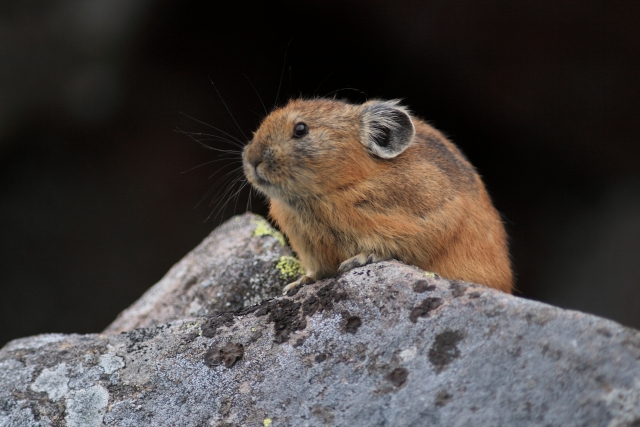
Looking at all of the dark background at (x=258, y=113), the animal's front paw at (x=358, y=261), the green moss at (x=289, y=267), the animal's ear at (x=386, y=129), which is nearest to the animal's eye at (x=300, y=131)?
the animal's ear at (x=386, y=129)

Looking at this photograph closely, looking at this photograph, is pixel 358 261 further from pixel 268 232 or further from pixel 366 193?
pixel 268 232

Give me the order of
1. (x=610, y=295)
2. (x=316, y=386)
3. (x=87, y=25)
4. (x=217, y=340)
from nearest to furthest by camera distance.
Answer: (x=316, y=386) < (x=217, y=340) < (x=87, y=25) < (x=610, y=295)

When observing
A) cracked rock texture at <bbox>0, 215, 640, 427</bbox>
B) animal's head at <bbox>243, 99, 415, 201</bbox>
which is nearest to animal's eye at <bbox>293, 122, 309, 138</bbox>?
animal's head at <bbox>243, 99, 415, 201</bbox>

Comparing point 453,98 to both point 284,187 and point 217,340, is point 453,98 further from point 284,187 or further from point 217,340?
point 217,340

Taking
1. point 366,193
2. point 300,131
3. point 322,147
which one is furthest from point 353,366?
point 300,131

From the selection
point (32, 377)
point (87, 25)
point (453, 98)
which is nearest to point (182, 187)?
point (87, 25)
